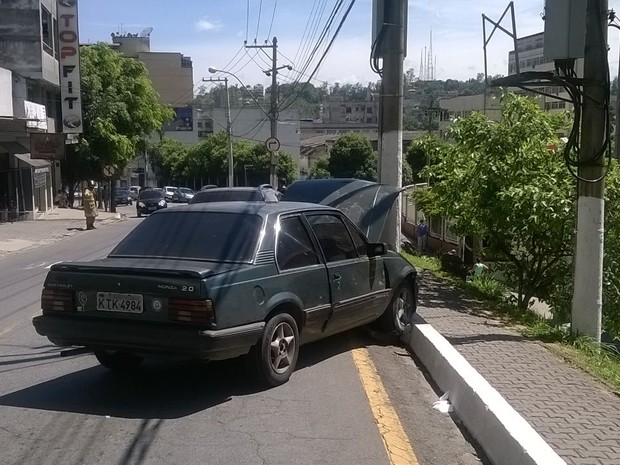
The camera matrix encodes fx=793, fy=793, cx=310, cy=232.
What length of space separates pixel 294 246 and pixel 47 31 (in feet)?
115

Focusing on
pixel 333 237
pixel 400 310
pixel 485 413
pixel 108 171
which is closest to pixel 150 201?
pixel 108 171

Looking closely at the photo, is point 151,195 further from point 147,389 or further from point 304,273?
point 147,389

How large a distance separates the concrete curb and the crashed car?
107 centimetres

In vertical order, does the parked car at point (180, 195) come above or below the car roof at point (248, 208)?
below

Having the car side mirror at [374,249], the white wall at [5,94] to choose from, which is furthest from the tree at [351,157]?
the car side mirror at [374,249]

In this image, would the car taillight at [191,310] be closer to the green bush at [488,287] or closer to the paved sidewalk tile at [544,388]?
the paved sidewalk tile at [544,388]

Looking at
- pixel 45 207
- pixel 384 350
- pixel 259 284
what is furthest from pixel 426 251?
pixel 259 284

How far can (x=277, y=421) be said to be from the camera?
5.83 m

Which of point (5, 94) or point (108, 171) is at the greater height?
point (5, 94)

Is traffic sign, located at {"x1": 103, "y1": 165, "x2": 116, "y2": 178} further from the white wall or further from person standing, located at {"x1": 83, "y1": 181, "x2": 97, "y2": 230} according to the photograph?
the white wall

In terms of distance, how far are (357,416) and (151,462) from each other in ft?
5.55

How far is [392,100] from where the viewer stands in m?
12.9

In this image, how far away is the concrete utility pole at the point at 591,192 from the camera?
8.47 meters

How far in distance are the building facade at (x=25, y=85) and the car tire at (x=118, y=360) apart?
998 inches
